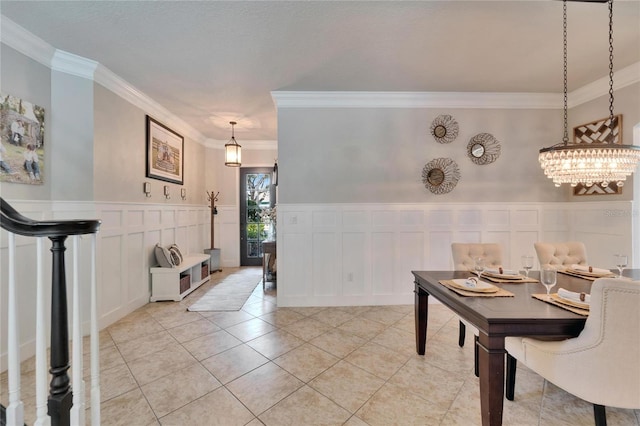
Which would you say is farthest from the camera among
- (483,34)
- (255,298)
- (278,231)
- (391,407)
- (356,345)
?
(255,298)

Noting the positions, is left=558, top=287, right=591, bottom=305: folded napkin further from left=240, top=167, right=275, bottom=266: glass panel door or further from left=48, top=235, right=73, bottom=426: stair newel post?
left=240, top=167, right=275, bottom=266: glass panel door

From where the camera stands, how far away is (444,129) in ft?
11.1

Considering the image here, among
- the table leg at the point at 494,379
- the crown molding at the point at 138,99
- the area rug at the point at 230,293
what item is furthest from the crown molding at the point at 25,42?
the table leg at the point at 494,379

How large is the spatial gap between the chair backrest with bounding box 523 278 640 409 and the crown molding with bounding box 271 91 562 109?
2.83 metres

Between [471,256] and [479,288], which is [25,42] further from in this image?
[471,256]

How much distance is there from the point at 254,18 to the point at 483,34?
1905 mm

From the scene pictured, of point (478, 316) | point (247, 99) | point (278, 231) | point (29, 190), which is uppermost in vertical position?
point (247, 99)

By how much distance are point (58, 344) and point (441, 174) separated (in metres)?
3.71

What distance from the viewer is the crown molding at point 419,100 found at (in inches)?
130

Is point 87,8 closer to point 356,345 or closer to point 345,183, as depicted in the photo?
point 345,183

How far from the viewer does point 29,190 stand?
2.22 m

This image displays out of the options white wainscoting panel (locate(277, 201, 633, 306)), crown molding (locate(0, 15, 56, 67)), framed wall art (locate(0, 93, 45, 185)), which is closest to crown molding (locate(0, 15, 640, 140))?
crown molding (locate(0, 15, 56, 67))

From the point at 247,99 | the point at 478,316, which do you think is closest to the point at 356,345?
the point at 478,316

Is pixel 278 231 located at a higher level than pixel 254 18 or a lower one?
lower
